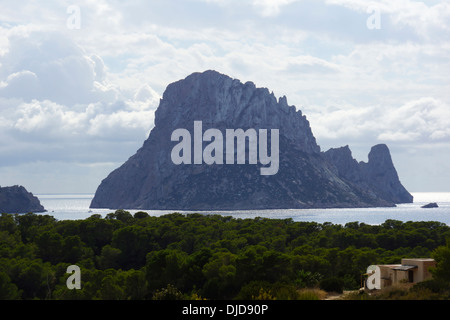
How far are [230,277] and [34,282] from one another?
23.5m

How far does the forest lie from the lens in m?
53.9

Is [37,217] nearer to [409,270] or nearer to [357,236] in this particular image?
[357,236]

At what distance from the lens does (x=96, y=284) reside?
183 feet

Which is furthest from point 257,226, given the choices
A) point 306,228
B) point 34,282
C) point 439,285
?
point 439,285

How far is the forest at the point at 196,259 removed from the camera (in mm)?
53875

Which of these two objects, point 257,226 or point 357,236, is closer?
point 357,236

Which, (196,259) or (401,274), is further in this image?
(196,259)

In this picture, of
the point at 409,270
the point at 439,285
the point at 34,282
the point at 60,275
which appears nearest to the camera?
the point at 439,285

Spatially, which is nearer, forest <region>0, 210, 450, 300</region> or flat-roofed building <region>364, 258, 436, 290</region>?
flat-roofed building <region>364, 258, 436, 290</region>

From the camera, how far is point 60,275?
66.4 m

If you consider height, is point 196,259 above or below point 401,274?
above

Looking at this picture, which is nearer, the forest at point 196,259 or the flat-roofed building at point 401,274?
the flat-roofed building at point 401,274

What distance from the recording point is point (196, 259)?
209 ft
